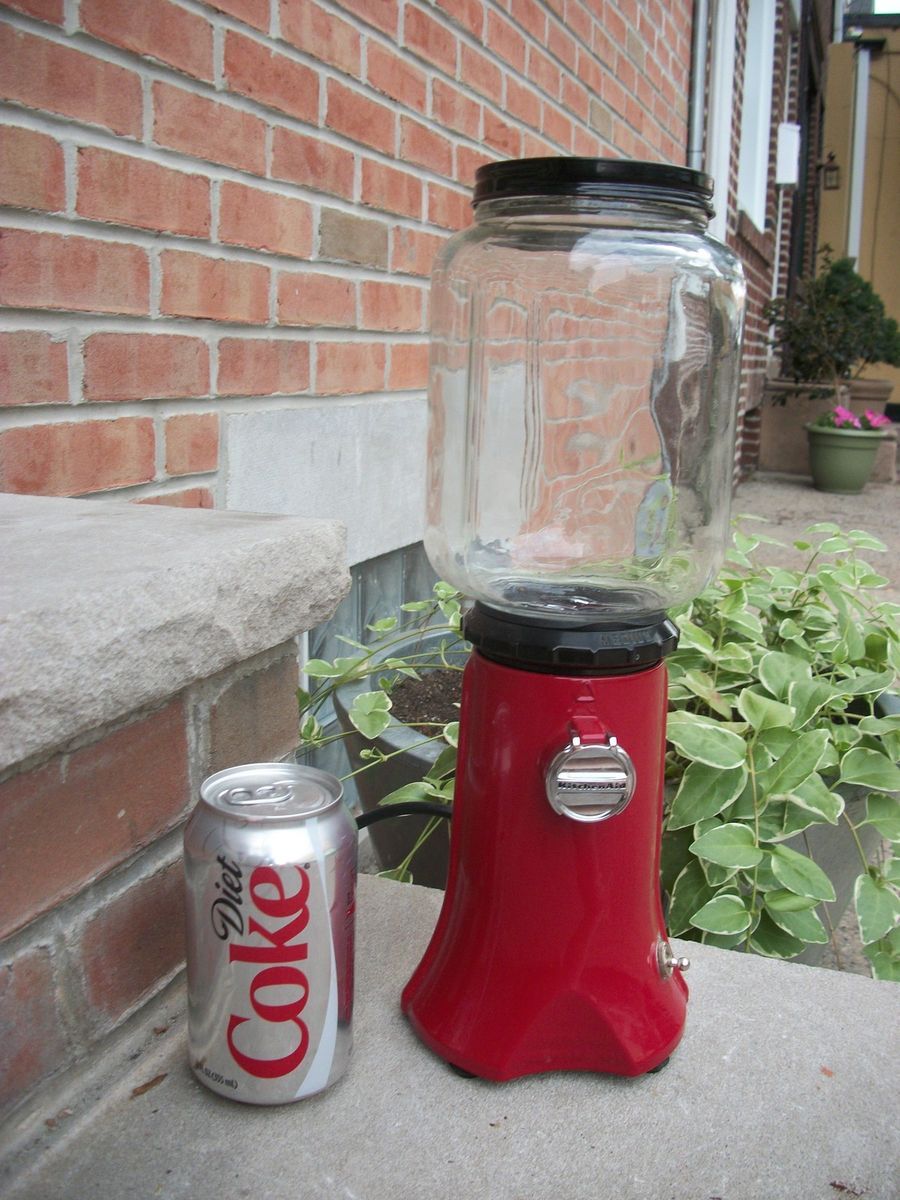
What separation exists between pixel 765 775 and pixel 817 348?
25.6 ft

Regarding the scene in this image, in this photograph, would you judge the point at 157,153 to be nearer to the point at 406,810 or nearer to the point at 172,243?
the point at 172,243

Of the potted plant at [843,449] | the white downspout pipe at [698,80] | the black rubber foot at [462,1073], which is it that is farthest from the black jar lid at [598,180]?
the potted plant at [843,449]

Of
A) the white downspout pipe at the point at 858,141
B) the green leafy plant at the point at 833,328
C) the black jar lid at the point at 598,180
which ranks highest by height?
the white downspout pipe at the point at 858,141

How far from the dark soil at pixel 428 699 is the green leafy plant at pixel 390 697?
2cm

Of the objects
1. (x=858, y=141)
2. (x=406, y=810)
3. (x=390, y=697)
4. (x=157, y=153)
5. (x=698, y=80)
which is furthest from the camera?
(x=858, y=141)

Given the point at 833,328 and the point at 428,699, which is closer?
the point at 428,699

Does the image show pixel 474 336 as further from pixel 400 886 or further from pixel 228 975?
pixel 228 975

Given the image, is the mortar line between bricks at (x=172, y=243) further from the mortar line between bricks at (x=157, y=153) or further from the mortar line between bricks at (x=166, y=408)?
the mortar line between bricks at (x=166, y=408)

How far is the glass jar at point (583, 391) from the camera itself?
3.61 ft

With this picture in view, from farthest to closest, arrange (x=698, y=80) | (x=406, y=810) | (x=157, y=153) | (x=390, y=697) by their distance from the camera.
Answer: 1. (x=698, y=80)
2. (x=390, y=697)
3. (x=157, y=153)
4. (x=406, y=810)

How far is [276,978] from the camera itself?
37.0 inches

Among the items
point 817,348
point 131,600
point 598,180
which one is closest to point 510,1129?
point 131,600

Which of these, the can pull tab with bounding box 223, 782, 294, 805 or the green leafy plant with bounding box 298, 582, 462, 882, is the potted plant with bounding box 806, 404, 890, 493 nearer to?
the green leafy plant with bounding box 298, 582, 462, 882

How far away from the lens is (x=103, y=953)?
99 centimetres
